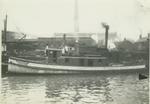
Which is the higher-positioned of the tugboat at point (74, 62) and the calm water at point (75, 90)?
the tugboat at point (74, 62)

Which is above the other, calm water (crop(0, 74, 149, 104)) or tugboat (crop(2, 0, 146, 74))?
tugboat (crop(2, 0, 146, 74))

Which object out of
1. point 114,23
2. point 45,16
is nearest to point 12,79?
point 45,16

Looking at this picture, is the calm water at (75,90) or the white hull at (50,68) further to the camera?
the white hull at (50,68)

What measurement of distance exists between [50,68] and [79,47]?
0.33 m

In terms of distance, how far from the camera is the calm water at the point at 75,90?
213 cm

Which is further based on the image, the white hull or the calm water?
the white hull

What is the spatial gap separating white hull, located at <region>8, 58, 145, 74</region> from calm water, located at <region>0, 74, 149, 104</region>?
52 millimetres

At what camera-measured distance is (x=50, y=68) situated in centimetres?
260

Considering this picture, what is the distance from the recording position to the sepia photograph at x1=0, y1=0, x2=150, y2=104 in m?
2.22

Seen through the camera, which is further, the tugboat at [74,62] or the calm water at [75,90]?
the tugboat at [74,62]

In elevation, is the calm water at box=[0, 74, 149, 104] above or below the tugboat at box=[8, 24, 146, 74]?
below

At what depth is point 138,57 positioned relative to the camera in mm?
2428

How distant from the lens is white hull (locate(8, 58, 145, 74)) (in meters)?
2.41

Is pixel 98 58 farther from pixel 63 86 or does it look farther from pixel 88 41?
pixel 63 86
